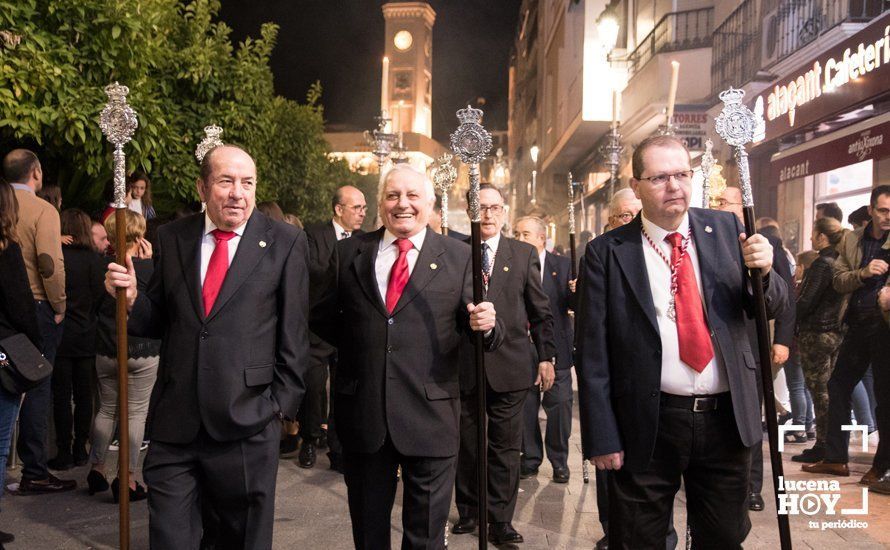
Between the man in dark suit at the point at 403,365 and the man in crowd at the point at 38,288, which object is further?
the man in crowd at the point at 38,288

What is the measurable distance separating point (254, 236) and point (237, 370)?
64 centimetres

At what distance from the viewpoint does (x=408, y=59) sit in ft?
416

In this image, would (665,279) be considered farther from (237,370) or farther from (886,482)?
(886,482)

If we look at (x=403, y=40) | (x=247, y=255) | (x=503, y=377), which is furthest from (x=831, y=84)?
(x=403, y=40)

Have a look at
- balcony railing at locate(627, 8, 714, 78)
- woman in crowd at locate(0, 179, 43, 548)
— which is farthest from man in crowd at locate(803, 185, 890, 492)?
balcony railing at locate(627, 8, 714, 78)

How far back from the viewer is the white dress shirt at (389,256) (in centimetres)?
427

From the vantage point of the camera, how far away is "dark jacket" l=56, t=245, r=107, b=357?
7.82 metres

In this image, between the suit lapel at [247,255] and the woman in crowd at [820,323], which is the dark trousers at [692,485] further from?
the woman in crowd at [820,323]

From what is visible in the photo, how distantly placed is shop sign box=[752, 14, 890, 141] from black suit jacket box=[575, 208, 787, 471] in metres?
5.13

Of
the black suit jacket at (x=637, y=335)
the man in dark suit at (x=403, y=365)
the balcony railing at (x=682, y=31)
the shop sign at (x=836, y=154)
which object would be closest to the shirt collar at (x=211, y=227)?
the man in dark suit at (x=403, y=365)

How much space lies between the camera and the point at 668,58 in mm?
15984

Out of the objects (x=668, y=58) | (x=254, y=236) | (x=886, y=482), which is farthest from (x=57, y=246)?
(x=668, y=58)

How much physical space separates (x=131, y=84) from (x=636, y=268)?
853cm

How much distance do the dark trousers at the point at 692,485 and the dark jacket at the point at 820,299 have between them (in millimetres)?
5109
